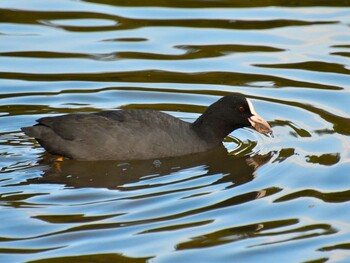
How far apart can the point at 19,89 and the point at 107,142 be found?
2375mm

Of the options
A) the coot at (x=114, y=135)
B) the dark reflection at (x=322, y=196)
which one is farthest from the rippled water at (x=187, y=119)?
the coot at (x=114, y=135)

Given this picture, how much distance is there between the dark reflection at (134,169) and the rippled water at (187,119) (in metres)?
0.02

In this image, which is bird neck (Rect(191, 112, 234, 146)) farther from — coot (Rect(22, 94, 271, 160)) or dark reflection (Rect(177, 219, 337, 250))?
dark reflection (Rect(177, 219, 337, 250))

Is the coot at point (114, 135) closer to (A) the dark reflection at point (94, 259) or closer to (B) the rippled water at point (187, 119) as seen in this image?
(B) the rippled water at point (187, 119)

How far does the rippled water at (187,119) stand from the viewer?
24.7 feet

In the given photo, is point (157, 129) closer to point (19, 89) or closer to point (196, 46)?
point (19, 89)

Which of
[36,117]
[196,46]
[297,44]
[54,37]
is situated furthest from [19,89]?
[297,44]

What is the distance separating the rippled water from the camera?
7520mm

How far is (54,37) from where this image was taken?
13.3 m

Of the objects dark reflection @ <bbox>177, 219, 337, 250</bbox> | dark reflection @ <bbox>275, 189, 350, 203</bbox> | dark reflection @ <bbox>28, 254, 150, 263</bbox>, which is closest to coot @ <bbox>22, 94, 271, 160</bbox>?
dark reflection @ <bbox>275, 189, 350, 203</bbox>

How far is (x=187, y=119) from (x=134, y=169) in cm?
173

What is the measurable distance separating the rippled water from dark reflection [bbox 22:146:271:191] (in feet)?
0.07

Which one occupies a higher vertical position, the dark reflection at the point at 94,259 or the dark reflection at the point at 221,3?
the dark reflection at the point at 221,3

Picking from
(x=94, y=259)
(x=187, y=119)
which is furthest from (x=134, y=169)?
(x=94, y=259)
